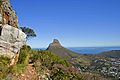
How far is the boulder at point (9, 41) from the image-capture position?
51.0ft

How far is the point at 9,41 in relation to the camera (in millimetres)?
15867

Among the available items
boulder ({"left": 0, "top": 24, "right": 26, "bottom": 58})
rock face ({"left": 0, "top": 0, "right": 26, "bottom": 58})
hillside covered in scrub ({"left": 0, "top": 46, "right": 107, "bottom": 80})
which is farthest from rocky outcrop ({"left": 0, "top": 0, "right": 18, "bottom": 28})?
hillside covered in scrub ({"left": 0, "top": 46, "right": 107, "bottom": 80})

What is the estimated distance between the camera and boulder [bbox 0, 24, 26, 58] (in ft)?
51.0

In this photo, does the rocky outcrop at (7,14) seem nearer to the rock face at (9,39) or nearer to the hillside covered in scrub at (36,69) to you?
the rock face at (9,39)

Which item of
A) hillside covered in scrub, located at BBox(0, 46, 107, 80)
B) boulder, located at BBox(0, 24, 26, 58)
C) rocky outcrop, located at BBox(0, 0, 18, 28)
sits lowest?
hillside covered in scrub, located at BBox(0, 46, 107, 80)

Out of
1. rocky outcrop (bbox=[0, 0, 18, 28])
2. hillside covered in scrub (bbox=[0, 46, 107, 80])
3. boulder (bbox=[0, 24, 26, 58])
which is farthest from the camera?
rocky outcrop (bbox=[0, 0, 18, 28])

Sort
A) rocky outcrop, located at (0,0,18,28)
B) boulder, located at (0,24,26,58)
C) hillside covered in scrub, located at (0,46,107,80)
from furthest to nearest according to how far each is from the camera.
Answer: rocky outcrop, located at (0,0,18,28) → boulder, located at (0,24,26,58) → hillside covered in scrub, located at (0,46,107,80)

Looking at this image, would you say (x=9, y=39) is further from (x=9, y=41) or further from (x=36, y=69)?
(x=36, y=69)

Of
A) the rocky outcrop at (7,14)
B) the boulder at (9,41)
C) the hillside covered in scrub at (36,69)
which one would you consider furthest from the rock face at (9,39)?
the hillside covered in scrub at (36,69)

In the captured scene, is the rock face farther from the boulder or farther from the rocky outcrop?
the rocky outcrop

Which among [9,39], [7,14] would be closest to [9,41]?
[9,39]

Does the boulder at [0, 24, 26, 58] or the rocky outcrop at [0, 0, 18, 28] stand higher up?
the rocky outcrop at [0, 0, 18, 28]

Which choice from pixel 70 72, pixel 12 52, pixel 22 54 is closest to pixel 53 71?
pixel 70 72

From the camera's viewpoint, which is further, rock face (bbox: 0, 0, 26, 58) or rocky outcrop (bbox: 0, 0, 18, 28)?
rocky outcrop (bbox: 0, 0, 18, 28)
